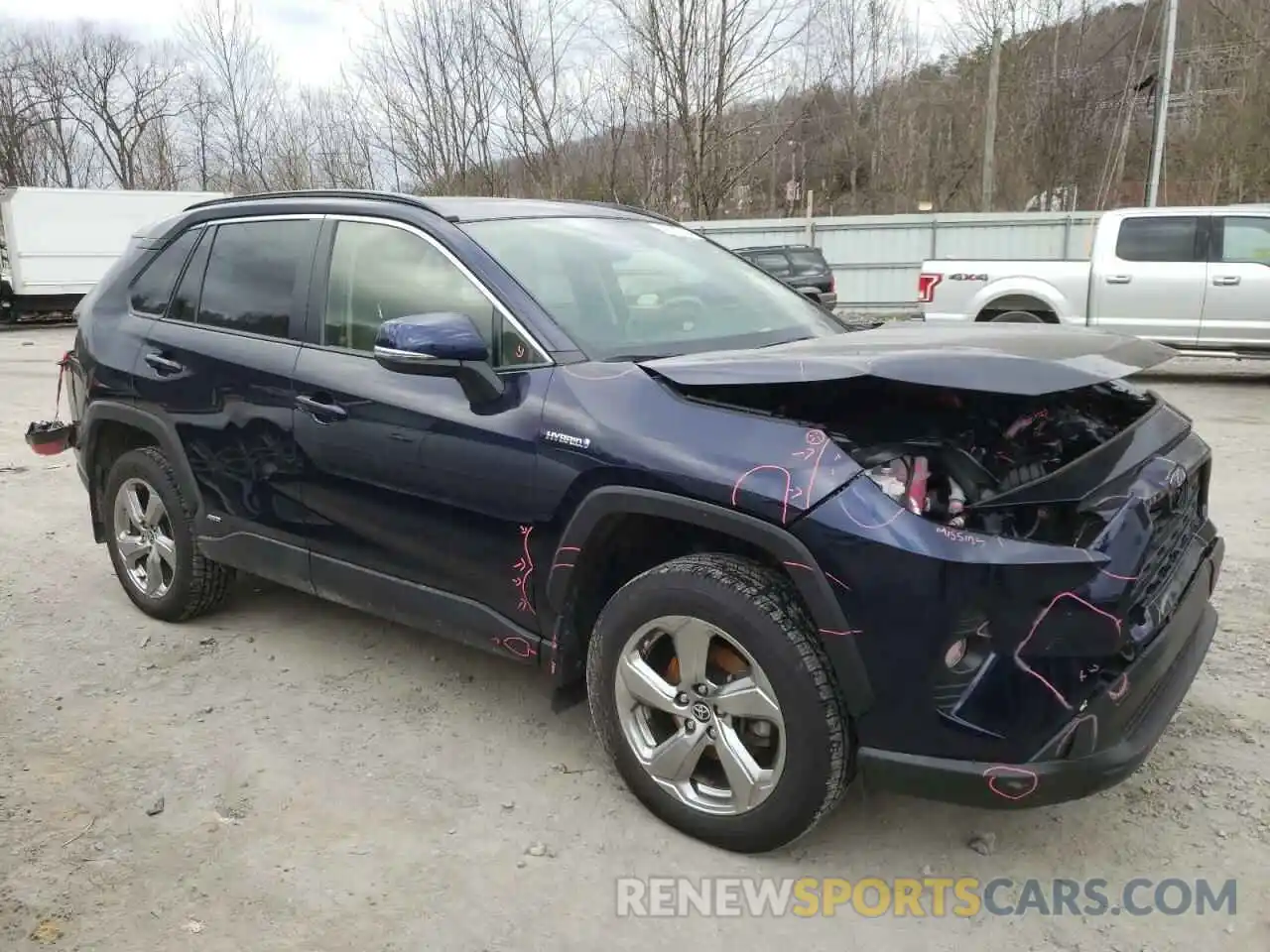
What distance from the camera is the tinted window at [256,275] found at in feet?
12.4

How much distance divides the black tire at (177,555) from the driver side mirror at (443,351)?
172 centimetres

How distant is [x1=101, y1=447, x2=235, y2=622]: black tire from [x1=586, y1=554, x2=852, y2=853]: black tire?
7.65ft

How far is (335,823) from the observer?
117 inches

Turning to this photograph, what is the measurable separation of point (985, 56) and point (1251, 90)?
318 inches

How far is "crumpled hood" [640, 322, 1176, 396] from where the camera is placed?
7.73 ft

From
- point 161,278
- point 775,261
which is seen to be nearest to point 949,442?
point 161,278

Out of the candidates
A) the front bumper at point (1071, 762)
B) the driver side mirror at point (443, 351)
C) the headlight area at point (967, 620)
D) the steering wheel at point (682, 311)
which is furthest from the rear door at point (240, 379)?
the front bumper at point (1071, 762)

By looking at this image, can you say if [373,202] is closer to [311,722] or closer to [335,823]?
[311,722]

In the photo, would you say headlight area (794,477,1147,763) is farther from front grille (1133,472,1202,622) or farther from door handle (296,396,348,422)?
door handle (296,396,348,422)

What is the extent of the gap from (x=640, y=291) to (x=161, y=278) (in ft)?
7.59

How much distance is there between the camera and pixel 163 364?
413 centimetres

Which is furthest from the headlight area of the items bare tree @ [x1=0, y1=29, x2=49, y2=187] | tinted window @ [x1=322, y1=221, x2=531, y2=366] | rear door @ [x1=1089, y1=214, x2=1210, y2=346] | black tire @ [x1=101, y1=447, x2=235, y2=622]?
bare tree @ [x1=0, y1=29, x2=49, y2=187]

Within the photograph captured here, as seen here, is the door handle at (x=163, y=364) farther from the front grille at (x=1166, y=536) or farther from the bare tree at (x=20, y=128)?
the bare tree at (x=20, y=128)

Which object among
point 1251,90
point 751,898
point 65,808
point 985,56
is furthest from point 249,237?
point 985,56
